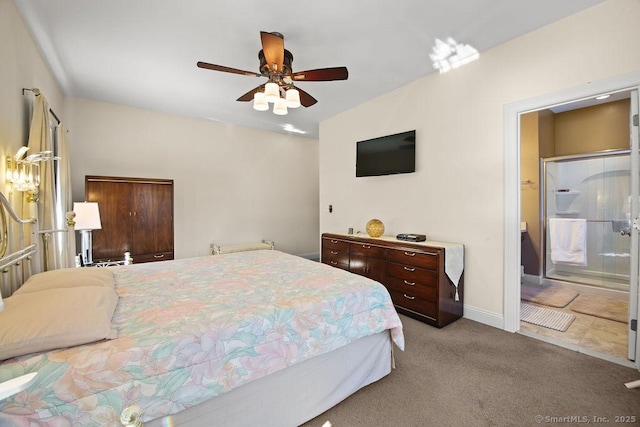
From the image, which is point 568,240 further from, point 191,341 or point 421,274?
point 191,341

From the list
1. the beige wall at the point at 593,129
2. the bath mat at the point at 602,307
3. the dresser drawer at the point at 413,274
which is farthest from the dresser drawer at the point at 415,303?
the beige wall at the point at 593,129

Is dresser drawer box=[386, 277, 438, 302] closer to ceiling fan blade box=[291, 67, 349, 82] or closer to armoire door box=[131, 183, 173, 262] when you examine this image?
ceiling fan blade box=[291, 67, 349, 82]

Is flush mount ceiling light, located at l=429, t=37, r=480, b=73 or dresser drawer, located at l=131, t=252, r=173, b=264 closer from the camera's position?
flush mount ceiling light, located at l=429, t=37, r=480, b=73

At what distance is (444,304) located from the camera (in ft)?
9.34

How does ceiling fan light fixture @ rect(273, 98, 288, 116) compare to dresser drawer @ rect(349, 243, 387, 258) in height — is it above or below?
above

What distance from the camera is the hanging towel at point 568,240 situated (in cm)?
416

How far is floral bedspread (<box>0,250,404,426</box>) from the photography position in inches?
40.1

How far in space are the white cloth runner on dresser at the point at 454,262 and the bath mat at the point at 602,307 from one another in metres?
1.63

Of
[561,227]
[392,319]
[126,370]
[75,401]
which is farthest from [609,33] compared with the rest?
[75,401]

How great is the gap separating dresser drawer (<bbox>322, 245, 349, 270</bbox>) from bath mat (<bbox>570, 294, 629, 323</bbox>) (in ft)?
9.22

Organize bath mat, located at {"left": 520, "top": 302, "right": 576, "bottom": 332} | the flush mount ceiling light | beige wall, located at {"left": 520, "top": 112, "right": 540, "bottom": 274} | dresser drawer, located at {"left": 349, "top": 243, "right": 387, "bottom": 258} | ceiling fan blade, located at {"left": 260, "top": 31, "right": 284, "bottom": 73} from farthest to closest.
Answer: beige wall, located at {"left": 520, "top": 112, "right": 540, "bottom": 274} < dresser drawer, located at {"left": 349, "top": 243, "right": 387, "bottom": 258} < bath mat, located at {"left": 520, "top": 302, "right": 576, "bottom": 332} < the flush mount ceiling light < ceiling fan blade, located at {"left": 260, "top": 31, "right": 284, "bottom": 73}

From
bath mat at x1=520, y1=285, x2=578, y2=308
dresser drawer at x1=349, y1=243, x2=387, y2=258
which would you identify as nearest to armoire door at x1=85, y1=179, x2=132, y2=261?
dresser drawer at x1=349, y1=243, x2=387, y2=258

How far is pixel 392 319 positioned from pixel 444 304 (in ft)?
3.95

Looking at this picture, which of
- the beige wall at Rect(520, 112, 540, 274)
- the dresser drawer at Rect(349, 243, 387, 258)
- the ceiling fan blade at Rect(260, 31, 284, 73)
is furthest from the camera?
the beige wall at Rect(520, 112, 540, 274)
